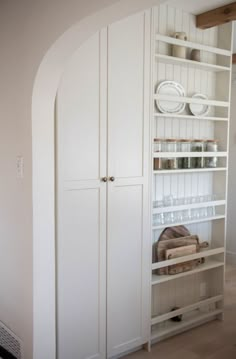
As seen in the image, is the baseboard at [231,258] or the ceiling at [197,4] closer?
the ceiling at [197,4]

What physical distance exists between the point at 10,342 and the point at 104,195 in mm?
1051

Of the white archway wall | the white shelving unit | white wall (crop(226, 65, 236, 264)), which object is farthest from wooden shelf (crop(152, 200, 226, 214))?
white wall (crop(226, 65, 236, 264))

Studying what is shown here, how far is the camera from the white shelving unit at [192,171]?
311cm

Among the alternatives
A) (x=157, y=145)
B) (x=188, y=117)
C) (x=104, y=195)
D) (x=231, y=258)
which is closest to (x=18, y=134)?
(x=104, y=195)

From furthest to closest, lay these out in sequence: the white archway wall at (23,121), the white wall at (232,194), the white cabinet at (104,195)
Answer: the white wall at (232,194), the white cabinet at (104,195), the white archway wall at (23,121)

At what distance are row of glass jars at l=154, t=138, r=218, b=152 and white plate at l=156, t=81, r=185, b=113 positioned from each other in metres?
0.24

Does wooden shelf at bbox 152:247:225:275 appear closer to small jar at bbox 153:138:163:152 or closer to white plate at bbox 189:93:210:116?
small jar at bbox 153:138:163:152

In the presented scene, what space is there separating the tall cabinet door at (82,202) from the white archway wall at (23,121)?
0.23 m

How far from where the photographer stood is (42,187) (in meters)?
2.21

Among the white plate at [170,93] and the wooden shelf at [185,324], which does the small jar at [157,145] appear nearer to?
the white plate at [170,93]

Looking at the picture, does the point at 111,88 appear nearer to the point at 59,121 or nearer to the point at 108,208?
the point at 59,121

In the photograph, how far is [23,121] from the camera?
87.3 inches

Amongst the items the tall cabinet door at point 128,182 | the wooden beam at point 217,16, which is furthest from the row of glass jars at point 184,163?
Result: the wooden beam at point 217,16

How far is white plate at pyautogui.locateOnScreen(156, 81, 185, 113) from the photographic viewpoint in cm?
310
